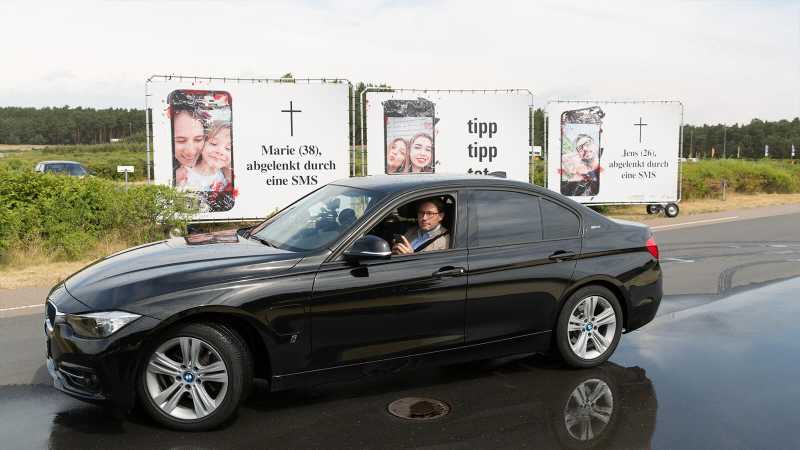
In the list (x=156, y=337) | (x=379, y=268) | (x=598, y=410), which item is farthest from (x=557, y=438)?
(x=156, y=337)

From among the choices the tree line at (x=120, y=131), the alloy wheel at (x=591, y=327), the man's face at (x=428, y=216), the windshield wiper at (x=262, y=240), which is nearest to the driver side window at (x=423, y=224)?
the man's face at (x=428, y=216)

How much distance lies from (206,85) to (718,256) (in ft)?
34.1

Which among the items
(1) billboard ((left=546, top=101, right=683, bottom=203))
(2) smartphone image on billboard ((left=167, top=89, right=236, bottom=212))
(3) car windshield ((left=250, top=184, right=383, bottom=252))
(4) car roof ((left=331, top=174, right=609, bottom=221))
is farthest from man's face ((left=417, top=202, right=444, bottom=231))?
(1) billboard ((left=546, top=101, right=683, bottom=203))

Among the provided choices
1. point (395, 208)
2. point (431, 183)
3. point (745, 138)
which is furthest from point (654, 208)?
point (745, 138)

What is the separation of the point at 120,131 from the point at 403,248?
10227cm

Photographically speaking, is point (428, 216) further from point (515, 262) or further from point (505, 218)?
point (515, 262)

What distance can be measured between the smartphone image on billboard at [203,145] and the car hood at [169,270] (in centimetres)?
1024

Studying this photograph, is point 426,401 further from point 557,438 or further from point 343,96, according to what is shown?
point 343,96

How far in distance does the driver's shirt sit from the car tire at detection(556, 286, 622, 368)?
1.24 meters

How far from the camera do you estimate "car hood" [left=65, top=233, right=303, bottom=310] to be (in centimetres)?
463

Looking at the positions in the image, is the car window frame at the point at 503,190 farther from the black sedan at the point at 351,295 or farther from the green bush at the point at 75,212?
the green bush at the point at 75,212

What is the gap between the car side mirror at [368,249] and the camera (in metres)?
4.99

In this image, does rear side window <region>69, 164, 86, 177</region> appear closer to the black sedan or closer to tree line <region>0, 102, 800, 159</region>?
the black sedan

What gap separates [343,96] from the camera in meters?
16.5
